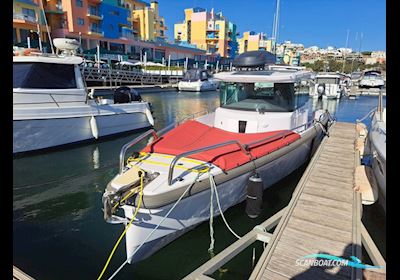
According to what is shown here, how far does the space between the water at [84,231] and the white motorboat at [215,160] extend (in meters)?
0.38

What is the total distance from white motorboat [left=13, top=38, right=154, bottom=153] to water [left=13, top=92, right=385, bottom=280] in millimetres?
1400

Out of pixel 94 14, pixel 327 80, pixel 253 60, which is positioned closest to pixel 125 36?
pixel 94 14

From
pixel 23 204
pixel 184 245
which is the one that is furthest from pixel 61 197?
pixel 184 245

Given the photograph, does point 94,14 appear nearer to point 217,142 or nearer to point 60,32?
point 60,32

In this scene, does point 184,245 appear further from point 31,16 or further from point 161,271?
point 31,16

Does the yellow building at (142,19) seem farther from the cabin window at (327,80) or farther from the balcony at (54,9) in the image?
the cabin window at (327,80)

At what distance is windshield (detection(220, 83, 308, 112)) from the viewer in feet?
23.0

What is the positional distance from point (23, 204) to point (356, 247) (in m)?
7.06

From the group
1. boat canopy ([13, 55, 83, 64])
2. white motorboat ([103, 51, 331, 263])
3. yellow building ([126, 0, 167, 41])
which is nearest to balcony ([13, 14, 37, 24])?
yellow building ([126, 0, 167, 41])

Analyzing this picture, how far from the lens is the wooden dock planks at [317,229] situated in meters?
3.39

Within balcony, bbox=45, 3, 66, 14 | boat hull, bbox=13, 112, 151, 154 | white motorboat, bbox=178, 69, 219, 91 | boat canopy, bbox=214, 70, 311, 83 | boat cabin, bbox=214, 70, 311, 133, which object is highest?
balcony, bbox=45, 3, 66, 14

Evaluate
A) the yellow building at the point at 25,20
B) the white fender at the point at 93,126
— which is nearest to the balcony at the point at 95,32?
the yellow building at the point at 25,20

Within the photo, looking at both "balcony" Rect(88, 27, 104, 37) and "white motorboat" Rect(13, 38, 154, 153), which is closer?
"white motorboat" Rect(13, 38, 154, 153)

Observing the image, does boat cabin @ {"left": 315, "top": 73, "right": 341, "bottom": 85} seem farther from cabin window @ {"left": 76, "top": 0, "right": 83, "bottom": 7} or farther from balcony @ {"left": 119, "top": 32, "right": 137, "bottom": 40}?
cabin window @ {"left": 76, "top": 0, "right": 83, "bottom": 7}
